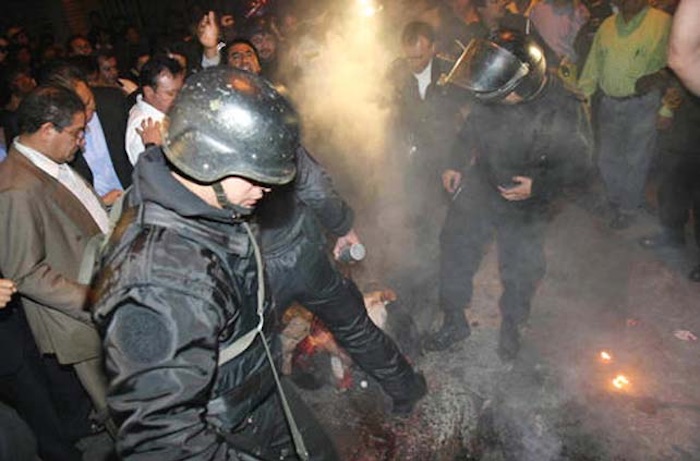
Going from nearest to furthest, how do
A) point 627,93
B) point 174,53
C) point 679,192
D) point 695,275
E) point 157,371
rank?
1. point 157,371
2. point 174,53
3. point 695,275
4. point 679,192
5. point 627,93

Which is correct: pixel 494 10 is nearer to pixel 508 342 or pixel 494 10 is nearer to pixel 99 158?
pixel 508 342

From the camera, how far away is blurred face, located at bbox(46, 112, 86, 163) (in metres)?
3.33

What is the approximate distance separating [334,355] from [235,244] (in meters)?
2.57

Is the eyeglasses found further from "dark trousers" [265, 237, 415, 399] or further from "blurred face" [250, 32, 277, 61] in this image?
"blurred face" [250, 32, 277, 61]

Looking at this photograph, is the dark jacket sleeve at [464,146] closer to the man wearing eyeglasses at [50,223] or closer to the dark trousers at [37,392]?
the man wearing eyeglasses at [50,223]

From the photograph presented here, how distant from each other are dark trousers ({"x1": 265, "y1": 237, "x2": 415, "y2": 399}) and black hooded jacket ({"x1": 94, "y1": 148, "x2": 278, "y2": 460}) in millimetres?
1088

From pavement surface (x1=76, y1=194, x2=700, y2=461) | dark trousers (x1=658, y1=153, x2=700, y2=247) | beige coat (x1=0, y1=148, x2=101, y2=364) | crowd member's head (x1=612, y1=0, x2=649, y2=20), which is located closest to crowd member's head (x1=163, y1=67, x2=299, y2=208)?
beige coat (x1=0, y1=148, x2=101, y2=364)

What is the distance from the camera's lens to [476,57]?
386 centimetres

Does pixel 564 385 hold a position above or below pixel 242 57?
below

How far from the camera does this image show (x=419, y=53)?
6.04m

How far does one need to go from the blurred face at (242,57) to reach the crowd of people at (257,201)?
0.02 meters

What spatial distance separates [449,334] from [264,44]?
5463mm

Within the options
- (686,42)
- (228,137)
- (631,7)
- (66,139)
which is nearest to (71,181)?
(66,139)

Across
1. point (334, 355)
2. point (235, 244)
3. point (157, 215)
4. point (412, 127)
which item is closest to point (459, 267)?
point (334, 355)
